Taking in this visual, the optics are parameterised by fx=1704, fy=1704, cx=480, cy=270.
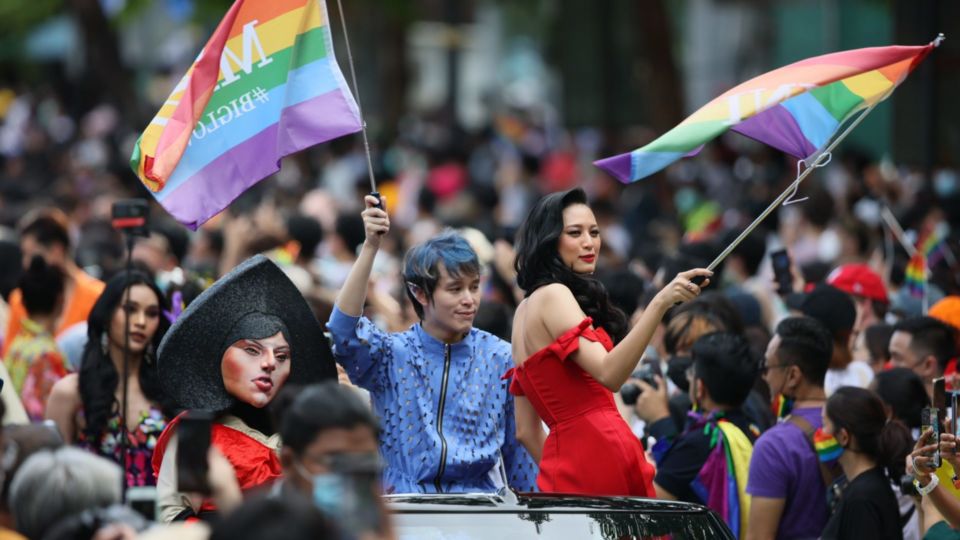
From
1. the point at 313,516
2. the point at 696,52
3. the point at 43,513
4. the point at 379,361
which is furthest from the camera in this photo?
the point at 696,52

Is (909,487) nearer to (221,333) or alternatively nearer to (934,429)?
(934,429)

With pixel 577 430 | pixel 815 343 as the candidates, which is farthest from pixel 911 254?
pixel 577 430

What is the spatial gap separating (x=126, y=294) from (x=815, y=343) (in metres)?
3.01

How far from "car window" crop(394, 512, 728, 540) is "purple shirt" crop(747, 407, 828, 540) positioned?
1.56 meters

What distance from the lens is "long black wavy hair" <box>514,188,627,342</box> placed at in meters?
6.52

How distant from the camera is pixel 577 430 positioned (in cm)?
641

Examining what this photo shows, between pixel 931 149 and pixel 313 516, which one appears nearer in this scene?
pixel 313 516

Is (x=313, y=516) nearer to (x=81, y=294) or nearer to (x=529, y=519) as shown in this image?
(x=529, y=519)

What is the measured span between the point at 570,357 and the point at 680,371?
6.38 feet

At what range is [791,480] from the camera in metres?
7.07

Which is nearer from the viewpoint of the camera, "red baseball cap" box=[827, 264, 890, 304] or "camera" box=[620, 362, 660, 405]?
"camera" box=[620, 362, 660, 405]

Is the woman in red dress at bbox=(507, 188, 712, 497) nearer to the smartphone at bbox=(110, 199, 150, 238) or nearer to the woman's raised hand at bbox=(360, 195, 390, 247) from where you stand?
the woman's raised hand at bbox=(360, 195, 390, 247)

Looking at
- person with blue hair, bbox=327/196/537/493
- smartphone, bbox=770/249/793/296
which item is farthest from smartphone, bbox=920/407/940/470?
smartphone, bbox=770/249/793/296

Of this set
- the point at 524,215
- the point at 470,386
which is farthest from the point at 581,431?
the point at 524,215
